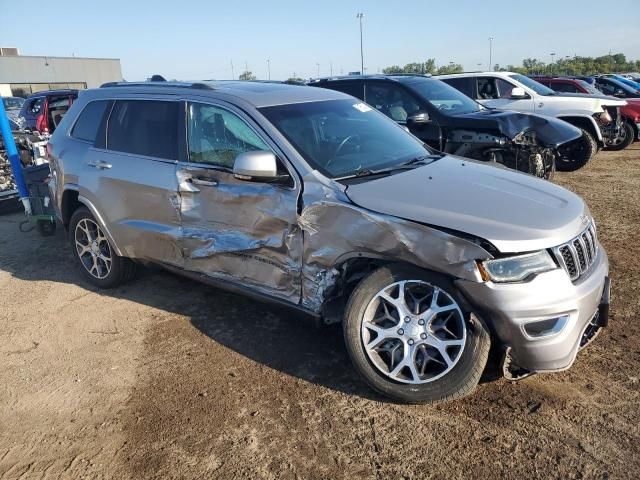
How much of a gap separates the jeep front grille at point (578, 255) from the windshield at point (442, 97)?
472 cm

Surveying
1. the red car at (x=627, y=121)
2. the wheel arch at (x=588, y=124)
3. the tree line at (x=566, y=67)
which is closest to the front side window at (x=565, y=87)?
the red car at (x=627, y=121)

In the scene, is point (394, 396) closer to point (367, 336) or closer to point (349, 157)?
point (367, 336)

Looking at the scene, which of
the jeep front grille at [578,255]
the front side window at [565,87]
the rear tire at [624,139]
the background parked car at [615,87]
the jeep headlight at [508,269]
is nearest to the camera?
the jeep headlight at [508,269]

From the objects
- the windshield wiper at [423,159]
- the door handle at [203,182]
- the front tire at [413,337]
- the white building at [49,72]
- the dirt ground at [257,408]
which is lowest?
the dirt ground at [257,408]

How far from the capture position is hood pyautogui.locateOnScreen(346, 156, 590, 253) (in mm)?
2857

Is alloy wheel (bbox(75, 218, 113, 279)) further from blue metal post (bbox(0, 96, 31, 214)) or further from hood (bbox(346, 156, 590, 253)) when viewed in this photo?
hood (bbox(346, 156, 590, 253))

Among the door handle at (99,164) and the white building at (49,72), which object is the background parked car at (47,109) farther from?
the white building at (49,72)

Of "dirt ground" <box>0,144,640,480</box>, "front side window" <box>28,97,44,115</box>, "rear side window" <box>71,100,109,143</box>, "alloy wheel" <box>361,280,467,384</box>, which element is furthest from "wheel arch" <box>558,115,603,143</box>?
"front side window" <box>28,97,44,115</box>

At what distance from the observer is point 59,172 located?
5195 millimetres

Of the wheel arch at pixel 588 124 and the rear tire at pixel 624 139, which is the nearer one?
the wheel arch at pixel 588 124

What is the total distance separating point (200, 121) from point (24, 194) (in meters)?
4.26

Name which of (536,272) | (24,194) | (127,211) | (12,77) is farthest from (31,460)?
(12,77)

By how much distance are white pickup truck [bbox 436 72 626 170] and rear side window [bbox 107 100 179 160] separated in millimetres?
8150

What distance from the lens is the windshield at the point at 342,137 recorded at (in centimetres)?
368
